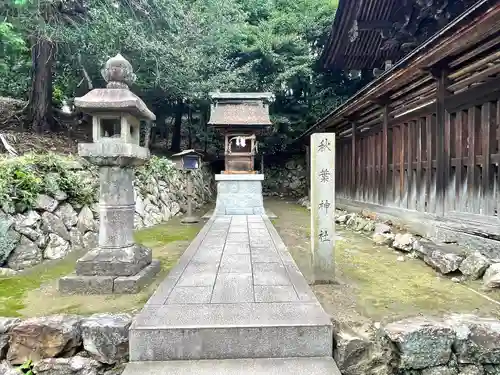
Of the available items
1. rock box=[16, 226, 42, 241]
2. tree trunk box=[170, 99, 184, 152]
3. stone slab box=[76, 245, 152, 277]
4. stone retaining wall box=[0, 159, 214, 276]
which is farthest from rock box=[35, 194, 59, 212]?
tree trunk box=[170, 99, 184, 152]

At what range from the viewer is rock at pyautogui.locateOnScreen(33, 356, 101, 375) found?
9.79 feet

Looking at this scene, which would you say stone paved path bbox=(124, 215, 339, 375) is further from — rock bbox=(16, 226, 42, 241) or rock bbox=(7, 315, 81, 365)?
rock bbox=(16, 226, 42, 241)

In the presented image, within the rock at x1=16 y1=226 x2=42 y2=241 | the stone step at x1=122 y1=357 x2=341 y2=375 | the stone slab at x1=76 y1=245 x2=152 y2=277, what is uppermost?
the rock at x1=16 y1=226 x2=42 y2=241

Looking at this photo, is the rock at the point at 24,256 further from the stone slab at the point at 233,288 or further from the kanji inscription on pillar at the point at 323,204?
the kanji inscription on pillar at the point at 323,204

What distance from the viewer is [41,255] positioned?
5.24 m

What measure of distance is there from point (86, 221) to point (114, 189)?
264 centimetres

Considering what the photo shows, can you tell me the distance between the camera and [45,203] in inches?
221

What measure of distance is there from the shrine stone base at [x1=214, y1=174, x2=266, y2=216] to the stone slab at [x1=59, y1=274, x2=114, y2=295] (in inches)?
310

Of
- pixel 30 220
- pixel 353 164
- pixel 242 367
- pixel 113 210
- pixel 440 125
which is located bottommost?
pixel 242 367

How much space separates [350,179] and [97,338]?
9.93m

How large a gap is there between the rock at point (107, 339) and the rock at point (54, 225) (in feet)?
10.4

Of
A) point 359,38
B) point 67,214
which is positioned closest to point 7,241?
point 67,214

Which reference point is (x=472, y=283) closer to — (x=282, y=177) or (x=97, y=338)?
(x=97, y=338)

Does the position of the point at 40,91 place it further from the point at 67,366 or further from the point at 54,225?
the point at 67,366
